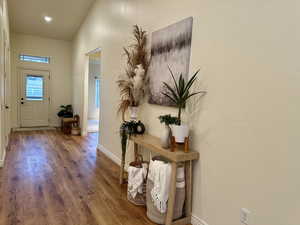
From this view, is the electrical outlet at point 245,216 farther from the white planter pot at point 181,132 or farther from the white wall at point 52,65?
the white wall at point 52,65

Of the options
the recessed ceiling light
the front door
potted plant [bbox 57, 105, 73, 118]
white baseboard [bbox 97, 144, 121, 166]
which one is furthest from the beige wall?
the front door

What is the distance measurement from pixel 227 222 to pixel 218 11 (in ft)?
6.15

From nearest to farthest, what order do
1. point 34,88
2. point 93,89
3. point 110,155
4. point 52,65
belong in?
point 110,155
point 34,88
point 52,65
point 93,89

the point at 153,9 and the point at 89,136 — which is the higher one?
the point at 153,9

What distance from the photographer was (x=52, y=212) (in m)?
2.19

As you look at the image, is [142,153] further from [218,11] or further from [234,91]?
[218,11]

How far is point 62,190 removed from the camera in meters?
2.69

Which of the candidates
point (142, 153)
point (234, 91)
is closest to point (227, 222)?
point (234, 91)

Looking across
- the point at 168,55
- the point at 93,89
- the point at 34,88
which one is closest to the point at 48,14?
the point at 34,88

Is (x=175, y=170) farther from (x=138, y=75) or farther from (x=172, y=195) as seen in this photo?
(x=138, y=75)

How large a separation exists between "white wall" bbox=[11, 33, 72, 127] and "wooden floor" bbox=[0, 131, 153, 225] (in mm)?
2679

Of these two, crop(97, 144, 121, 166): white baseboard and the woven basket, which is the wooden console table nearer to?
the woven basket

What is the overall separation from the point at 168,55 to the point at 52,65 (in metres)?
5.73

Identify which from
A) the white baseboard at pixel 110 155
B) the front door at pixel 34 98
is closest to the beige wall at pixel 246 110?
the white baseboard at pixel 110 155
